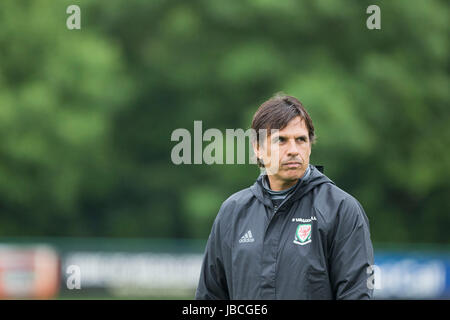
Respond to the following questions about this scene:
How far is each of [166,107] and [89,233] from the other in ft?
15.2

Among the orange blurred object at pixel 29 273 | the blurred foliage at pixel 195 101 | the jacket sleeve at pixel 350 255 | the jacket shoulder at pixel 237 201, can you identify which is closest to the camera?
the jacket sleeve at pixel 350 255

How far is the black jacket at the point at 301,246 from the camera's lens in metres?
3.87

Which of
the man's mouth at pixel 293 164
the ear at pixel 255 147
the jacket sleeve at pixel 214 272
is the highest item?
the ear at pixel 255 147

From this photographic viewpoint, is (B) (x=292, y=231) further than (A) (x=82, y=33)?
No

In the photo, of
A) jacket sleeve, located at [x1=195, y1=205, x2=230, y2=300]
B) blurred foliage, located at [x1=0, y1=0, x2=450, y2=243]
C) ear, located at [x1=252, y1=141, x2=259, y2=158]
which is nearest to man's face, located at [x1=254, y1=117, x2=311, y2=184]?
ear, located at [x1=252, y1=141, x2=259, y2=158]

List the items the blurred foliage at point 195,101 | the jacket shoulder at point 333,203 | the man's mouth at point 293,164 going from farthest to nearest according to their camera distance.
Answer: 1. the blurred foliage at point 195,101
2. the man's mouth at point 293,164
3. the jacket shoulder at point 333,203

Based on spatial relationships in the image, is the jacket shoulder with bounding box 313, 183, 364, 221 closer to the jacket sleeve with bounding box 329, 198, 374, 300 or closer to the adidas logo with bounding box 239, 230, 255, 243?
the jacket sleeve with bounding box 329, 198, 374, 300

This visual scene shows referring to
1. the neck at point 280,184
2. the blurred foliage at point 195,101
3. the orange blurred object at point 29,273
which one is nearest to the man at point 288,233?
the neck at point 280,184

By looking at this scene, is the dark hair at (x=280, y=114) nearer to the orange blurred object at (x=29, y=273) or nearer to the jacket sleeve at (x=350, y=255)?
the jacket sleeve at (x=350, y=255)

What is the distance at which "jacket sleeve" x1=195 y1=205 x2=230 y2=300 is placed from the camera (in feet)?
14.2
